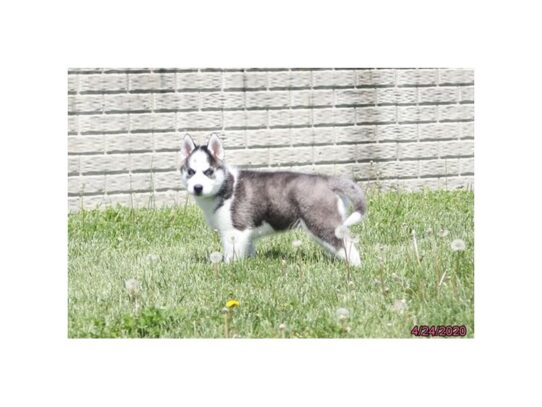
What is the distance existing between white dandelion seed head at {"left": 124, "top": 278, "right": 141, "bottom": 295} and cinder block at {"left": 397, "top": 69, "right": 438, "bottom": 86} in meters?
1.81

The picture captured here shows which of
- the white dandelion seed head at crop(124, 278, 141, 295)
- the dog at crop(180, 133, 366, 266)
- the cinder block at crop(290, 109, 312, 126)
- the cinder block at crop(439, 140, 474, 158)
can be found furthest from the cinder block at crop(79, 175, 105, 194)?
the cinder block at crop(439, 140, 474, 158)

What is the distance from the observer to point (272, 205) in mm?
6113

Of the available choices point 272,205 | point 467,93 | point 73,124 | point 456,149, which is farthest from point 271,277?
point 467,93

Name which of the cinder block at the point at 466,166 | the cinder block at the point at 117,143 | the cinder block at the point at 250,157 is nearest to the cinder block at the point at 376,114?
the cinder block at the point at 466,166

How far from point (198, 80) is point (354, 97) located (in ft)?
2.83

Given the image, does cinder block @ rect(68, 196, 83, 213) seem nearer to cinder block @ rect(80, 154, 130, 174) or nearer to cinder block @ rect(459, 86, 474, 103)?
cinder block @ rect(80, 154, 130, 174)

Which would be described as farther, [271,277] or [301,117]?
[301,117]

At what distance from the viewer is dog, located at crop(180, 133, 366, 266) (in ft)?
19.8

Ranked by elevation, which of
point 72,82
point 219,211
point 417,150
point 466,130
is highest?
point 72,82

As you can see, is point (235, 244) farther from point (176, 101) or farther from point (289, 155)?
point (176, 101)

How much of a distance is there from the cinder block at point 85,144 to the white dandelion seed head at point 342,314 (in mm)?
1593

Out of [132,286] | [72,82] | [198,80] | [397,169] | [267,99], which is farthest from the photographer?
[397,169]

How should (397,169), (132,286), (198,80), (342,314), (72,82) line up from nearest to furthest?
(342,314)
(132,286)
(72,82)
(198,80)
(397,169)

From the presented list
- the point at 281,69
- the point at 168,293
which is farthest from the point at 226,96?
the point at 168,293
